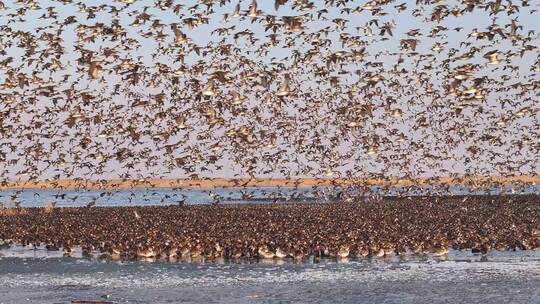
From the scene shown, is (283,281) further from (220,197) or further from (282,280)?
(220,197)

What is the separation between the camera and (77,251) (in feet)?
146

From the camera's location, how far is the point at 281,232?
46.7 metres

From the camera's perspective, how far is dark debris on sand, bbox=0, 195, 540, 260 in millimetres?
41344

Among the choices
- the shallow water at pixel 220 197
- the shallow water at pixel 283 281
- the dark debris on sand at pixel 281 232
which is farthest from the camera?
the shallow water at pixel 220 197

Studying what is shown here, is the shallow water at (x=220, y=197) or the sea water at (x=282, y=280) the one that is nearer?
the sea water at (x=282, y=280)

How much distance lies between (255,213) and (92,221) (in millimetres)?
12018

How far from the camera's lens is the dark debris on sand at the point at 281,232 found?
136 ft

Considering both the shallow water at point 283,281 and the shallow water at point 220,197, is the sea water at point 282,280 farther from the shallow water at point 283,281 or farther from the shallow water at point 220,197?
the shallow water at point 220,197

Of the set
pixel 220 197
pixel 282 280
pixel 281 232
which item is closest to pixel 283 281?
pixel 282 280

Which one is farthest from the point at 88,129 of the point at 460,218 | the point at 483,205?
the point at 483,205

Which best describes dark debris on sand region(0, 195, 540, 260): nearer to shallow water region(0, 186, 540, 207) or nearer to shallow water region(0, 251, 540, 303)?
shallow water region(0, 251, 540, 303)

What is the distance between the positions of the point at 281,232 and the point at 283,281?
1357cm

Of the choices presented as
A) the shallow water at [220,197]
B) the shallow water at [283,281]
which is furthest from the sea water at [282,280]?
the shallow water at [220,197]

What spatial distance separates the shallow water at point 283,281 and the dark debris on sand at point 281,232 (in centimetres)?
193
